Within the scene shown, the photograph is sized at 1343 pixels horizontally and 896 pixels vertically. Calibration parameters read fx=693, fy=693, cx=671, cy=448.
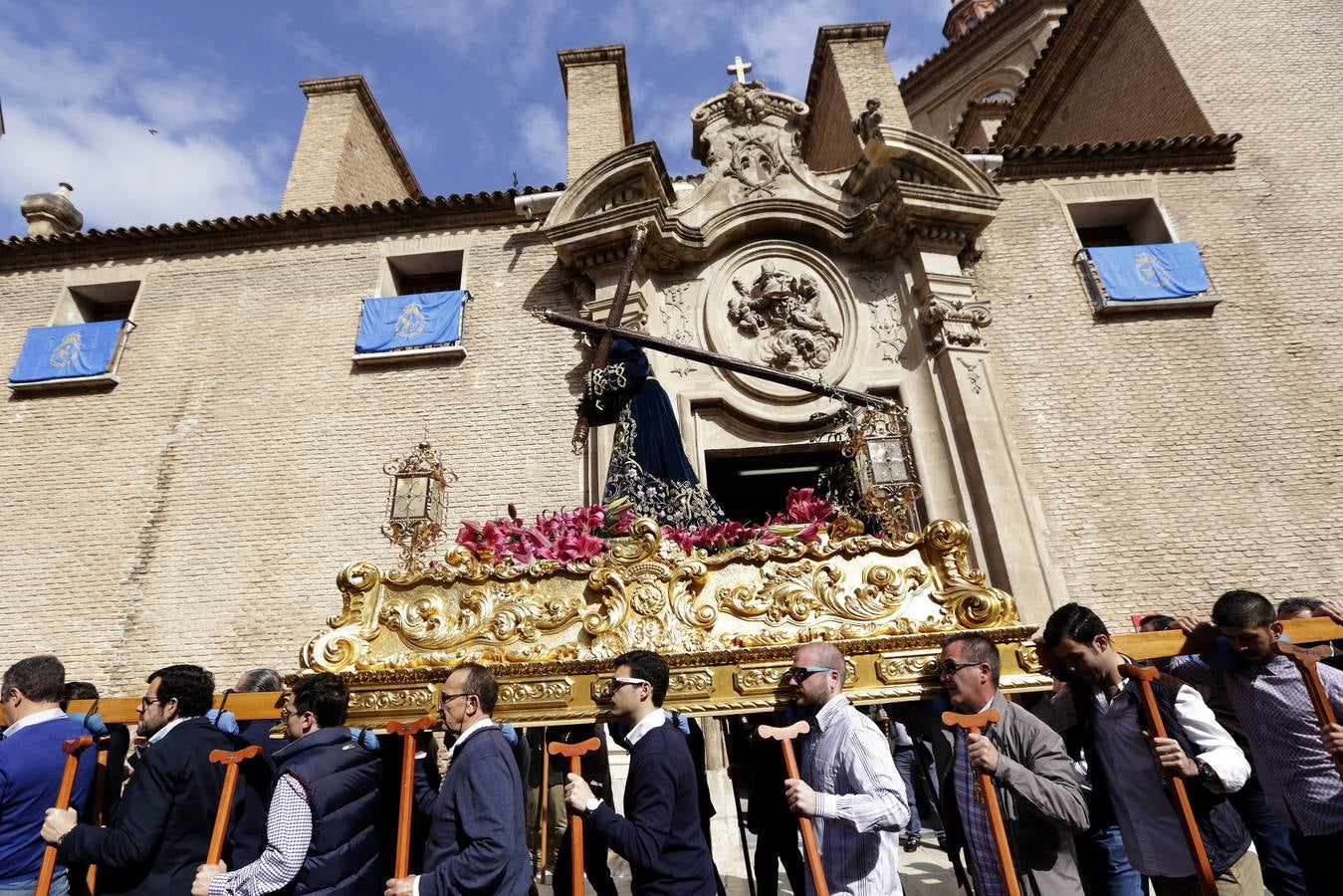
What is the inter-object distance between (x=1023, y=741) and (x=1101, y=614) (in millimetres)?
5969

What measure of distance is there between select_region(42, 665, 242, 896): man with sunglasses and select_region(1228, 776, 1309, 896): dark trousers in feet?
14.5

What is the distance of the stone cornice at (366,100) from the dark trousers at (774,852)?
11.7 m

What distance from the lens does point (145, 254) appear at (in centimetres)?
1079

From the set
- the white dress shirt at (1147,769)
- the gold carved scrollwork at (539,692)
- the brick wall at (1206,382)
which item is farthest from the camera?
the brick wall at (1206,382)

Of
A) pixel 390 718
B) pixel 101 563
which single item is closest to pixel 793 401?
pixel 390 718

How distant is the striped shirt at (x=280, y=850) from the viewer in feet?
7.92

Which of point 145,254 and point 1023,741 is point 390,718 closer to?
point 1023,741

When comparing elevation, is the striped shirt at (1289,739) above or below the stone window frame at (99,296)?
below

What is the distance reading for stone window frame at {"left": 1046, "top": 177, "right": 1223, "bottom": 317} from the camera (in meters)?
9.09

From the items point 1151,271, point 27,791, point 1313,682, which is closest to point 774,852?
point 1313,682

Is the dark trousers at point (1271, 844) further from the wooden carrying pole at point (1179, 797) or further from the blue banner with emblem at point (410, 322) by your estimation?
the blue banner with emblem at point (410, 322)

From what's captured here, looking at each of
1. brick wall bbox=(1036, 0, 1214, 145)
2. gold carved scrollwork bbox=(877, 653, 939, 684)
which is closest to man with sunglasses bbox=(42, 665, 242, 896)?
gold carved scrollwork bbox=(877, 653, 939, 684)

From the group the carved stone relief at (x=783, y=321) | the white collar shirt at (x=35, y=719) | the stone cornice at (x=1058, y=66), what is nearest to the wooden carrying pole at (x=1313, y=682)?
the white collar shirt at (x=35, y=719)

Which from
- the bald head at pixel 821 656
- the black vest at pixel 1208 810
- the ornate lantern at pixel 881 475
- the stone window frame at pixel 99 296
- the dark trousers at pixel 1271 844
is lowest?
the dark trousers at pixel 1271 844
